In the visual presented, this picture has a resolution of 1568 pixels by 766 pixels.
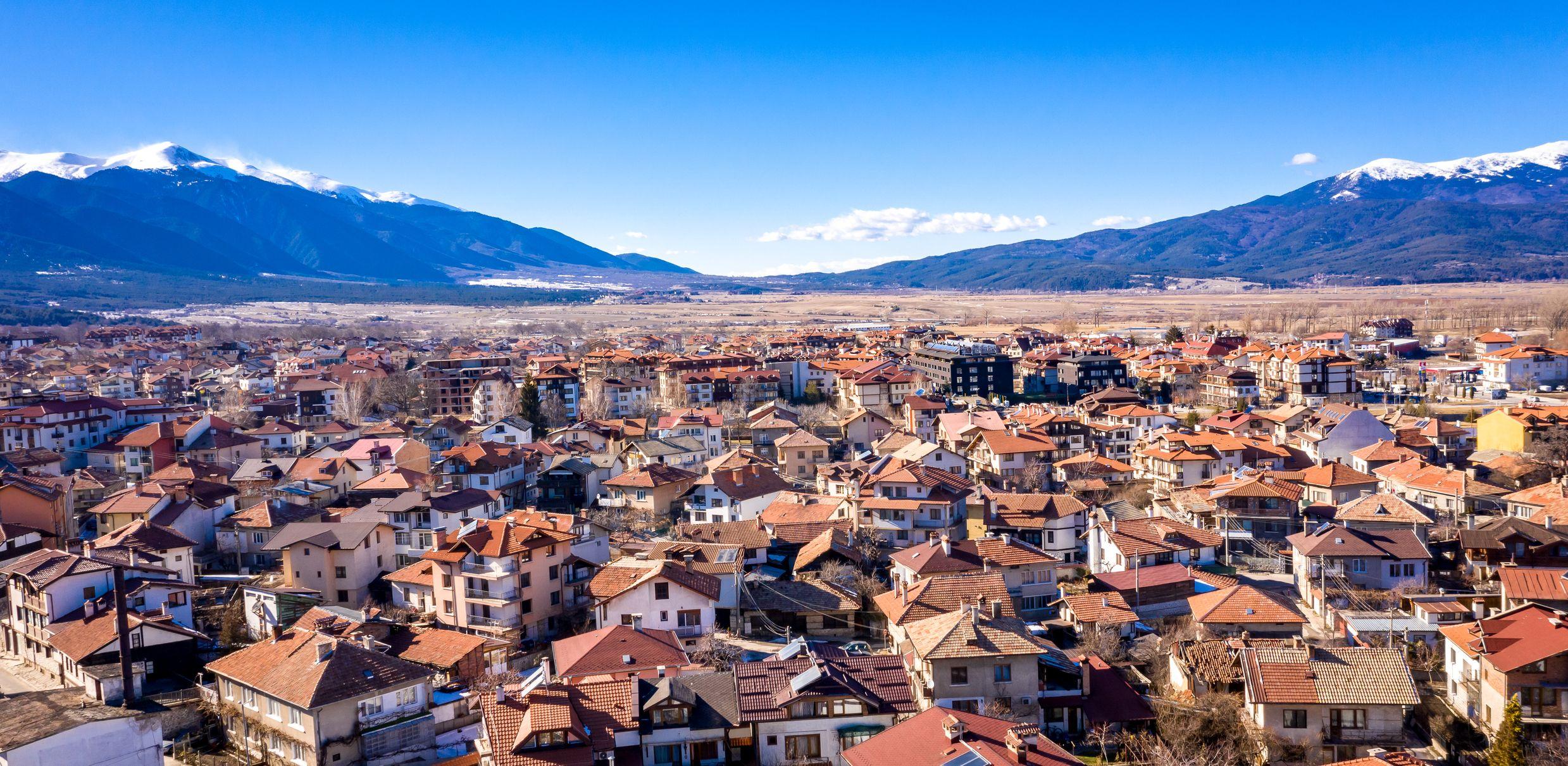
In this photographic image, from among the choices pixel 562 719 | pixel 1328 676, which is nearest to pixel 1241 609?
pixel 1328 676

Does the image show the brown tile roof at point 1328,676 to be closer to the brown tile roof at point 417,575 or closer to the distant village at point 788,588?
the distant village at point 788,588

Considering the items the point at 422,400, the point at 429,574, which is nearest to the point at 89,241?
the point at 422,400

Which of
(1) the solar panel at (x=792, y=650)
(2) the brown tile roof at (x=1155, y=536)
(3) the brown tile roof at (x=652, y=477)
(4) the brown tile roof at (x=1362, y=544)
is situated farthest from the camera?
(3) the brown tile roof at (x=652, y=477)

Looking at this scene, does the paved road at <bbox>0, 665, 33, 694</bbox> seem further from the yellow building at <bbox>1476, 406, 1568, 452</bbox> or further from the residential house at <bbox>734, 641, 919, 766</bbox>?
the yellow building at <bbox>1476, 406, 1568, 452</bbox>

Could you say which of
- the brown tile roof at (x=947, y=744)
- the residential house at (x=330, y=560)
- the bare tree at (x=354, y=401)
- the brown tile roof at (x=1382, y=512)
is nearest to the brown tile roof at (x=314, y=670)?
the residential house at (x=330, y=560)

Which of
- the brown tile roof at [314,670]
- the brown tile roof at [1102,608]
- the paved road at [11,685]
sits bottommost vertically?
the paved road at [11,685]

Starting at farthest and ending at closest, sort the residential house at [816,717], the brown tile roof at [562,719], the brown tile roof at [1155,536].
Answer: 1. the brown tile roof at [1155,536]
2. the residential house at [816,717]
3. the brown tile roof at [562,719]

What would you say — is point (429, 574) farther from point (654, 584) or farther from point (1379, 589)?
point (1379, 589)

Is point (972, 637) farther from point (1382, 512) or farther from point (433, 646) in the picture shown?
point (1382, 512)

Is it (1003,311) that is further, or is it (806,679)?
(1003,311)
